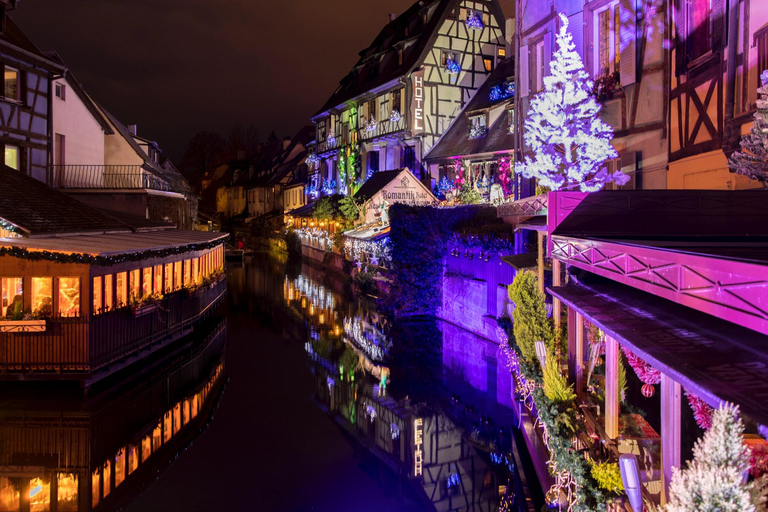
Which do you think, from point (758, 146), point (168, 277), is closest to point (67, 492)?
point (168, 277)

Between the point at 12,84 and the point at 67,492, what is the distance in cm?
1640

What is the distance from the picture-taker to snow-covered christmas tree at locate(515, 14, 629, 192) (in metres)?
12.5

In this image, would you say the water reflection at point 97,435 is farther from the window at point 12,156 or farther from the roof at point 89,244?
the window at point 12,156

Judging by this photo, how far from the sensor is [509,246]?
1644 cm

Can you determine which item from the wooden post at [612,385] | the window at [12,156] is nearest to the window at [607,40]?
the wooden post at [612,385]

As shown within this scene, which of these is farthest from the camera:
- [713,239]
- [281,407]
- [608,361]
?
[281,407]

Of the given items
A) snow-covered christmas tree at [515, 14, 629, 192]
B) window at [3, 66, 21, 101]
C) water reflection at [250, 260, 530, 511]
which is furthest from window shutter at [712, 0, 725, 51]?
window at [3, 66, 21, 101]

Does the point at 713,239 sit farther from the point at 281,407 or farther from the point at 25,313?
the point at 25,313

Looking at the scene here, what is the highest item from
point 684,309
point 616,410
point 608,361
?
point 684,309

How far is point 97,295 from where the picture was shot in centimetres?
1227

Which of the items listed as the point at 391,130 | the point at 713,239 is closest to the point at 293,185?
the point at 391,130

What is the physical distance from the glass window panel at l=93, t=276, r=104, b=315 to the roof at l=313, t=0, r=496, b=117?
78.8 feet

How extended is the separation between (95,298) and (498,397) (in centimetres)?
854

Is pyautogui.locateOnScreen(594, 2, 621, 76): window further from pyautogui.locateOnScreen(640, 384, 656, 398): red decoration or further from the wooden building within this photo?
the wooden building
